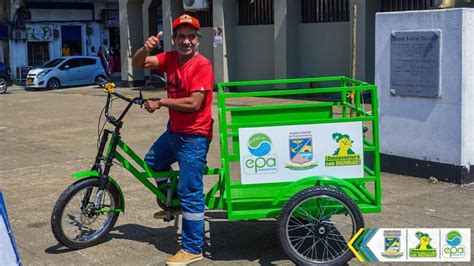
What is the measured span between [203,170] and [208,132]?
32 centimetres

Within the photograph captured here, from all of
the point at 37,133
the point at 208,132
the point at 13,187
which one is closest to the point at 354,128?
the point at 208,132

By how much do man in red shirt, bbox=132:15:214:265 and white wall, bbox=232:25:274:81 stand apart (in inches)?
653

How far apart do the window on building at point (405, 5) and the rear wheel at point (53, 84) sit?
49.3 feet

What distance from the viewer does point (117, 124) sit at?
5.53m

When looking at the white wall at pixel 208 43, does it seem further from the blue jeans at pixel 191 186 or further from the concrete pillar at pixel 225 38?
the blue jeans at pixel 191 186

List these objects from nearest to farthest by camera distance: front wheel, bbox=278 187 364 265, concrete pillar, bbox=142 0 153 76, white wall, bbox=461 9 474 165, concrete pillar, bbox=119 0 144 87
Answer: front wheel, bbox=278 187 364 265, white wall, bbox=461 9 474 165, concrete pillar, bbox=142 0 153 76, concrete pillar, bbox=119 0 144 87

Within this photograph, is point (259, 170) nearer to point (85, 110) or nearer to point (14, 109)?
point (85, 110)
